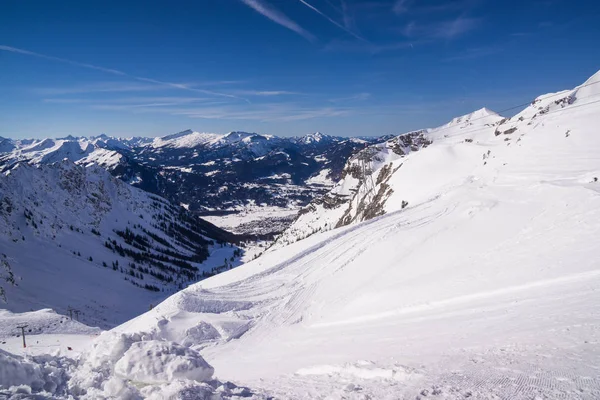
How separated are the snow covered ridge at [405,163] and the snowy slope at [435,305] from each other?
18293 mm

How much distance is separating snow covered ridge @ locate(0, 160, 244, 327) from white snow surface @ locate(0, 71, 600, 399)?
167ft

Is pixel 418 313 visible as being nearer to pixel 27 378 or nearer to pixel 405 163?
pixel 27 378

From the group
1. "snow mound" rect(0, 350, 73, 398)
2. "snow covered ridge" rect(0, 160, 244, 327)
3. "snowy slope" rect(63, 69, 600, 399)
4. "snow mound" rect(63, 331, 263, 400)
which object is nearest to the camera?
"snow mound" rect(0, 350, 73, 398)

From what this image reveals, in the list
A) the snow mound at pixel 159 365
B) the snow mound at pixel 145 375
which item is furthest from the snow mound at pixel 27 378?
the snow mound at pixel 159 365

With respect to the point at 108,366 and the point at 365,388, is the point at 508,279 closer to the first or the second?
the point at 365,388

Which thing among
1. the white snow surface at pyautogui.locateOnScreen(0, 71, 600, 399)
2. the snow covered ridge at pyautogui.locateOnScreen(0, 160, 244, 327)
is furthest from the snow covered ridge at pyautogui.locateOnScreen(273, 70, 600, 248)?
the snow covered ridge at pyautogui.locateOnScreen(0, 160, 244, 327)

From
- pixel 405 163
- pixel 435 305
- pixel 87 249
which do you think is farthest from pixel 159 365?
pixel 87 249

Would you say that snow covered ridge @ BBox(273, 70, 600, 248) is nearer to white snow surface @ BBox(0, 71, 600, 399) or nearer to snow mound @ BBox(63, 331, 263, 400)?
white snow surface @ BBox(0, 71, 600, 399)

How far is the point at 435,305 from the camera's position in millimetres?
14719

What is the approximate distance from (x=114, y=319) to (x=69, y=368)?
6791 cm

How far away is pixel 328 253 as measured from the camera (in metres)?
29.4

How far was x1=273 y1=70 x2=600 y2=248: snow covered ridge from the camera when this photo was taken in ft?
210

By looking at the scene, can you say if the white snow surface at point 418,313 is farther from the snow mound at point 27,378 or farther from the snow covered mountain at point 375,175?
the snow covered mountain at point 375,175

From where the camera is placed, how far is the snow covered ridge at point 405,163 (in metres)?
64.1
